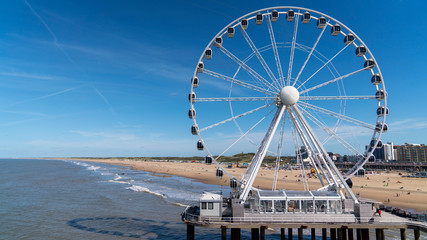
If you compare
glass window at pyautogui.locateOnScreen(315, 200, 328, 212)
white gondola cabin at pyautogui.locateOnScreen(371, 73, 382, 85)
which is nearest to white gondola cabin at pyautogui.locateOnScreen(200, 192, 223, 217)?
glass window at pyautogui.locateOnScreen(315, 200, 328, 212)

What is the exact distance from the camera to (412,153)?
5891 inches

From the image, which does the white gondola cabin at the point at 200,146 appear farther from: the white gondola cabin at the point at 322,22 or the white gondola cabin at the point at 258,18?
the white gondola cabin at the point at 322,22

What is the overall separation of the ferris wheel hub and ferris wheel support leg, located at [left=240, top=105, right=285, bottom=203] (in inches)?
28.2

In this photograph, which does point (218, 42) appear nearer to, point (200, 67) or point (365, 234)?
point (200, 67)

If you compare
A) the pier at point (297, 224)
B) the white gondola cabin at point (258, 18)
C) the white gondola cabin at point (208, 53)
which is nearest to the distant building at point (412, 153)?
the pier at point (297, 224)

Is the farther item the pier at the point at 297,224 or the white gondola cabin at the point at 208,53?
the white gondola cabin at the point at 208,53

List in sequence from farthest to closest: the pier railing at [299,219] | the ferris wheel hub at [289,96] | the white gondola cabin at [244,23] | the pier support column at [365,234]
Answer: the white gondola cabin at [244,23], the ferris wheel hub at [289,96], the pier support column at [365,234], the pier railing at [299,219]

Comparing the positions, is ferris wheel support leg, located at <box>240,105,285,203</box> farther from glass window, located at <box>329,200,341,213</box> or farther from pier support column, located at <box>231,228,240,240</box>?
glass window, located at <box>329,200,341,213</box>

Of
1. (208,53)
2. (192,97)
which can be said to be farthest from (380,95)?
(192,97)

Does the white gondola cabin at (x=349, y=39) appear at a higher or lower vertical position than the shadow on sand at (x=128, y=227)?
higher

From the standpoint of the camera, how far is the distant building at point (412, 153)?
145125mm

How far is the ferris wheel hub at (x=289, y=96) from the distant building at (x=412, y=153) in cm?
15520

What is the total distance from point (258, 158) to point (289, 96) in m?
6.35

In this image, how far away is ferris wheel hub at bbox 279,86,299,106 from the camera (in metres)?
25.7
